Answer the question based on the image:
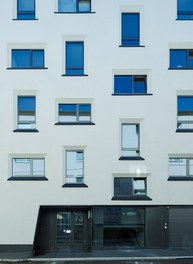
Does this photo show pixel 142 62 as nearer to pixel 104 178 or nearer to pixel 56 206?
pixel 104 178

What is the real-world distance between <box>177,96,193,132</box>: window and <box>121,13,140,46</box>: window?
385cm

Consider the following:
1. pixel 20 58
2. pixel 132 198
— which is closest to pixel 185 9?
pixel 20 58

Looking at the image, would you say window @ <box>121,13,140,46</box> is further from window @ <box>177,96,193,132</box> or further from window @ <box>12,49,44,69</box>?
window @ <box>12,49,44,69</box>

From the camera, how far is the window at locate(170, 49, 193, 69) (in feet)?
47.8

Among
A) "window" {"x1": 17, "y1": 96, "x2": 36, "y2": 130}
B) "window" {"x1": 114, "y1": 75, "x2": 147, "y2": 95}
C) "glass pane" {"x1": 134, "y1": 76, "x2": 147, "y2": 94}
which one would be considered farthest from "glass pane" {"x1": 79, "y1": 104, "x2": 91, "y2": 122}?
"glass pane" {"x1": 134, "y1": 76, "x2": 147, "y2": 94}

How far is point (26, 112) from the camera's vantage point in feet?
47.1

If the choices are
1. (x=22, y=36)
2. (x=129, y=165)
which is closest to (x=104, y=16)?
(x=22, y=36)

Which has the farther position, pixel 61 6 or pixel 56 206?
pixel 61 6

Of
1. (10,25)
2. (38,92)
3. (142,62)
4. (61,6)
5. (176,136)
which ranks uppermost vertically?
(61,6)

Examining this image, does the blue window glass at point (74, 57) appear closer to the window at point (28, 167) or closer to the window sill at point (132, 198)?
the window at point (28, 167)

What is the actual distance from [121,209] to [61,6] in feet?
36.9

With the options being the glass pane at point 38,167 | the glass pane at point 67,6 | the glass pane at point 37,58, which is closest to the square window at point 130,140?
the glass pane at point 38,167

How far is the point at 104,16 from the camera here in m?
14.4

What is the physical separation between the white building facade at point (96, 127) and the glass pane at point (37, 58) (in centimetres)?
5
